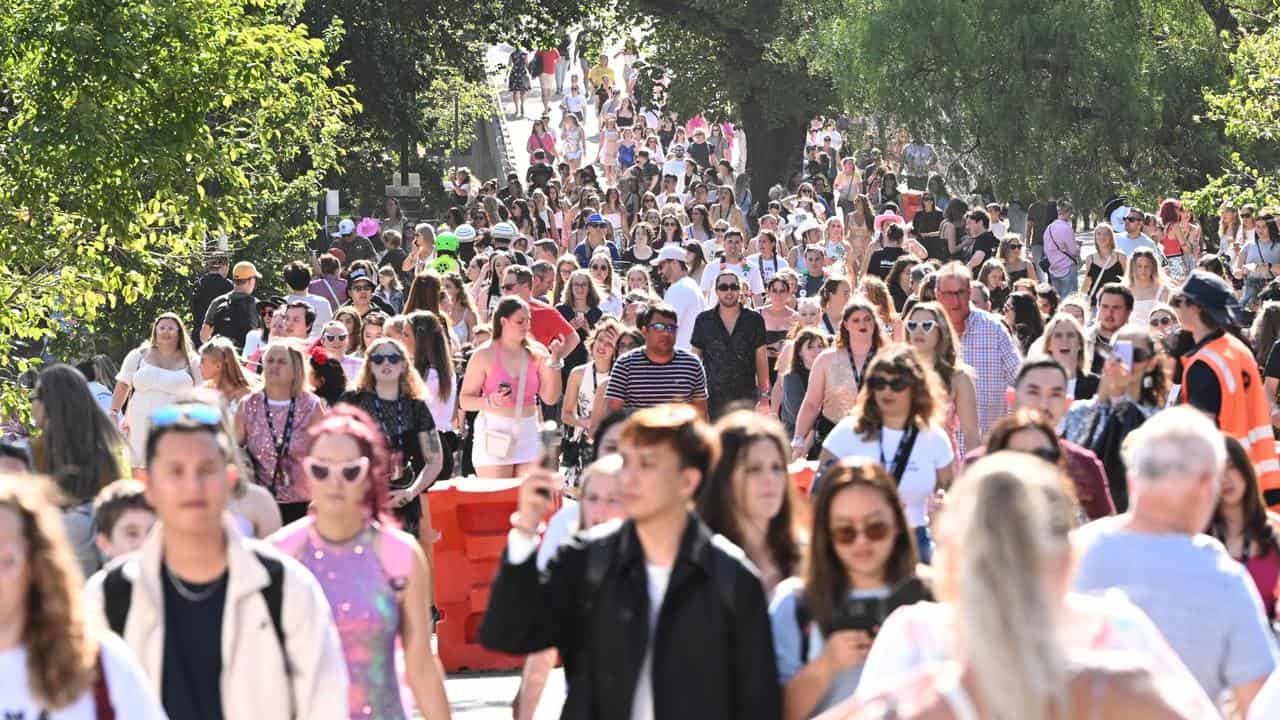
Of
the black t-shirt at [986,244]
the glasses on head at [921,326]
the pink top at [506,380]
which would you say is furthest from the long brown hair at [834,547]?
the black t-shirt at [986,244]

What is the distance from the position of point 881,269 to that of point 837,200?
15.9m

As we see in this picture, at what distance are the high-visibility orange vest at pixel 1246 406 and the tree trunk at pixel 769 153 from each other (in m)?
28.9

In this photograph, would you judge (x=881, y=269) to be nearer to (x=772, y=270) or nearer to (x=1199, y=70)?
(x=772, y=270)

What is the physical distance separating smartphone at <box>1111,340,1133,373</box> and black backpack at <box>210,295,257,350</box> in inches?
379

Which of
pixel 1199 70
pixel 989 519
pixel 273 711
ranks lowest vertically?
pixel 273 711

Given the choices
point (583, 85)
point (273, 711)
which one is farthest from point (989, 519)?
point (583, 85)

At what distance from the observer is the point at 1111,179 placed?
28.9m

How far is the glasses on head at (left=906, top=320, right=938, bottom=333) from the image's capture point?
1178 cm

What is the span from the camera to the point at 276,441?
11.3 metres

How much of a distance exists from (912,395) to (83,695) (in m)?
5.09

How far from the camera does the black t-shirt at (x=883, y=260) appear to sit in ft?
66.4

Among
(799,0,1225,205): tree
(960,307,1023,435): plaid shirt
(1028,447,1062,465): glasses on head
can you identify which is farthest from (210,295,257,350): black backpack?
(799,0,1225,205): tree

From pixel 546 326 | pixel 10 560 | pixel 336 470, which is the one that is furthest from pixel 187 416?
pixel 546 326

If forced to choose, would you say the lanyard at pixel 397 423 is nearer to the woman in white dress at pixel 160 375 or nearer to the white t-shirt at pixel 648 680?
the woman in white dress at pixel 160 375
